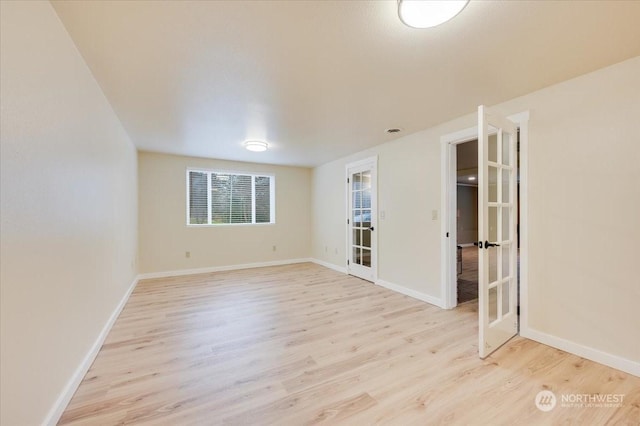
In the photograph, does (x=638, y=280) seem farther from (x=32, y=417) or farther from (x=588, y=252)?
(x=32, y=417)

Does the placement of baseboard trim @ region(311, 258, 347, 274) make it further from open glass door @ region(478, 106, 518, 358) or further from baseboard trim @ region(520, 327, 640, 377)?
baseboard trim @ region(520, 327, 640, 377)

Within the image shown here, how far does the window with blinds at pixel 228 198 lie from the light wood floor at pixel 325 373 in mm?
2496

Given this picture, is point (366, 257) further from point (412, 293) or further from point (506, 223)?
point (506, 223)

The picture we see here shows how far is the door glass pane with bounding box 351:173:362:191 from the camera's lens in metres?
4.98

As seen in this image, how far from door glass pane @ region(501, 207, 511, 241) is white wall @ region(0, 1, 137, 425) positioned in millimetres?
3344

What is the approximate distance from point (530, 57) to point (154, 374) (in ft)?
11.8

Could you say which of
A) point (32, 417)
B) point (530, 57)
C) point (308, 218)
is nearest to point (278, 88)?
point (530, 57)

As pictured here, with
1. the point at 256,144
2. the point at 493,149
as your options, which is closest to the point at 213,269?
the point at 256,144

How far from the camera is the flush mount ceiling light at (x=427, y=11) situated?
1.35 metres

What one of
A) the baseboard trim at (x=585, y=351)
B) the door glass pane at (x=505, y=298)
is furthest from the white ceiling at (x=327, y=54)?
the baseboard trim at (x=585, y=351)

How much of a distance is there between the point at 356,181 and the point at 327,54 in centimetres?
326

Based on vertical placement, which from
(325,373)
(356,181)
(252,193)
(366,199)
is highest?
(356,181)

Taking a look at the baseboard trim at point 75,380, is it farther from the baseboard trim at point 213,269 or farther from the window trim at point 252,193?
the window trim at point 252,193

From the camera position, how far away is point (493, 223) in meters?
2.51
